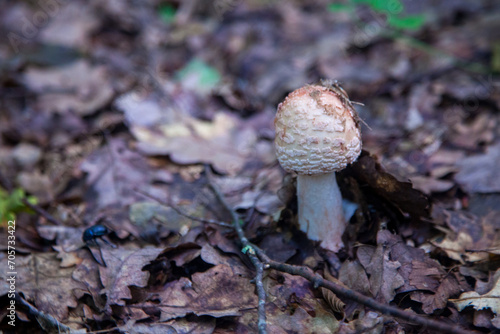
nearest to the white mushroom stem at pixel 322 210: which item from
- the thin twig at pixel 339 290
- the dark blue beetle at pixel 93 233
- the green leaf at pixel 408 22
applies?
the thin twig at pixel 339 290

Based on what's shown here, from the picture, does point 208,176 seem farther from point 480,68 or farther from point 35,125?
point 480,68

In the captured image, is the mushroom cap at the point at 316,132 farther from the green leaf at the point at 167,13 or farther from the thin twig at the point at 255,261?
the green leaf at the point at 167,13

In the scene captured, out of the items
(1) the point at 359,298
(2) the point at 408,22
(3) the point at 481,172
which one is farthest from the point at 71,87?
(3) the point at 481,172

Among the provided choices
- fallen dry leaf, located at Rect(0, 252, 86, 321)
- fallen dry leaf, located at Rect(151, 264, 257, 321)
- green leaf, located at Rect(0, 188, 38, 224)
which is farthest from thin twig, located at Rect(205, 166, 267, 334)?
green leaf, located at Rect(0, 188, 38, 224)

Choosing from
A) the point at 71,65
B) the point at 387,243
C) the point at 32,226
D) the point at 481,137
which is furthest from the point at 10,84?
the point at 481,137

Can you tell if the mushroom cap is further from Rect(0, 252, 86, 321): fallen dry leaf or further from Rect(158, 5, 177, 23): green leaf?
Rect(158, 5, 177, 23): green leaf

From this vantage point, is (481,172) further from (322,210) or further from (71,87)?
(71,87)
